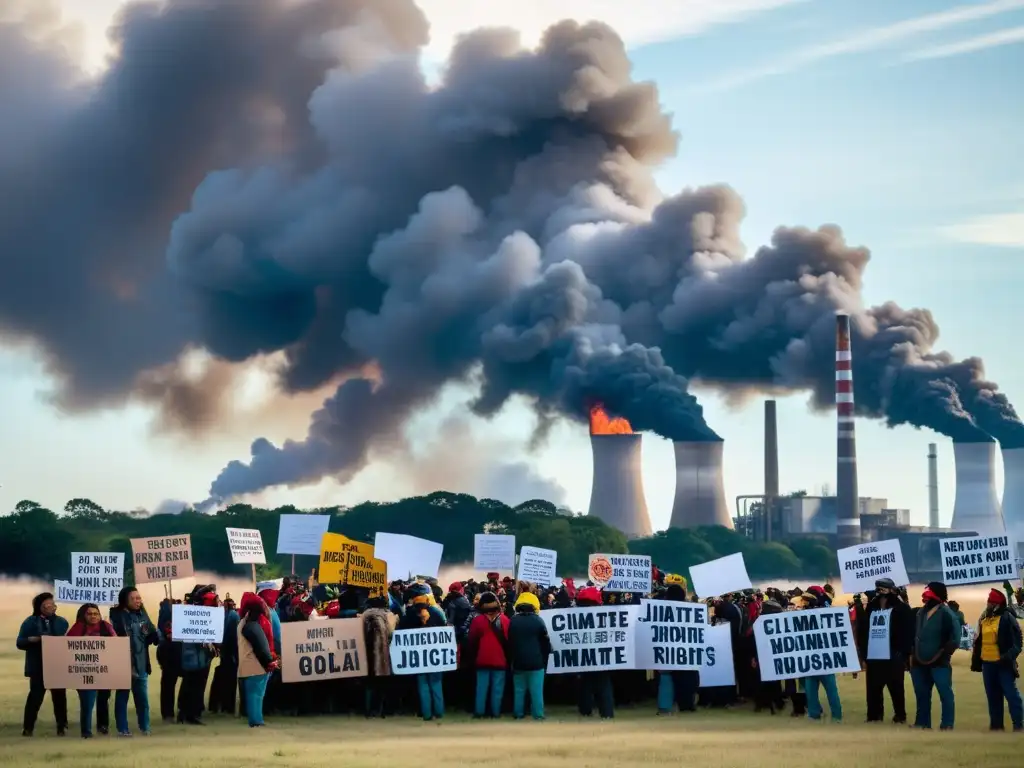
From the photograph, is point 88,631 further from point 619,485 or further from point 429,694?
point 619,485

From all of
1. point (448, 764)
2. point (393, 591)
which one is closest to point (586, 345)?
point (393, 591)

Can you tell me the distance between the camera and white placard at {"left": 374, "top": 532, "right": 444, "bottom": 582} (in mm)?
25344

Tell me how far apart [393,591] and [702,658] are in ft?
18.4

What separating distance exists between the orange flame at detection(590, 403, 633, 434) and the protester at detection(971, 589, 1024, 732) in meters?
85.3

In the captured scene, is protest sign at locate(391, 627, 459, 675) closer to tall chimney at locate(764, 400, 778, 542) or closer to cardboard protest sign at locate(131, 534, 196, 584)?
cardboard protest sign at locate(131, 534, 196, 584)

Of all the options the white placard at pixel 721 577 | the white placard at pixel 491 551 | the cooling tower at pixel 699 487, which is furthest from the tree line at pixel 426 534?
the white placard at pixel 721 577

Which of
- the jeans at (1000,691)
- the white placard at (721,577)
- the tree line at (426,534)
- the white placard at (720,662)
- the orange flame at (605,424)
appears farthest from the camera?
the orange flame at (605,424)

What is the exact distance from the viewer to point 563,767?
15.7m

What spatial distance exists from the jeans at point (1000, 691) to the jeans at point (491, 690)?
18.3ft

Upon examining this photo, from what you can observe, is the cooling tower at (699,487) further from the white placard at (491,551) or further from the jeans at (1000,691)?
the jeans at (1000,691)

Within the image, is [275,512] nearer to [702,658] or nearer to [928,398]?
[928,398]

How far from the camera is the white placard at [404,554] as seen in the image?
83.1 ft

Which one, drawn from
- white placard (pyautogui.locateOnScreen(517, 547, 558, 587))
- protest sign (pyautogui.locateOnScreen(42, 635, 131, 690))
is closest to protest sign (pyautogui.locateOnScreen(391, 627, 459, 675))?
protest sign (pyautogui.locateOnScreen(42, 635, 131, 690))

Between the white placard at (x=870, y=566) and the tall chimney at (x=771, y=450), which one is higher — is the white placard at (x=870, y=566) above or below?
below
